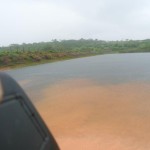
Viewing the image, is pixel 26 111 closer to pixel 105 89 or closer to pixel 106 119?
pixel 106 119

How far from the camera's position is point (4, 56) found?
42.6 metres

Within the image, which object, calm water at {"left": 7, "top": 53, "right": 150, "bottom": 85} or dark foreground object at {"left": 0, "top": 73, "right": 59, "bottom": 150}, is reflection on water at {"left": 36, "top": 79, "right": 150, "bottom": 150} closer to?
dark foreground object at {"left": 0, "top": 73, "right": 59, "bottom": 150}

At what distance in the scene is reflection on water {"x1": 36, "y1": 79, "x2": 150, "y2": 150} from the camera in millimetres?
7746

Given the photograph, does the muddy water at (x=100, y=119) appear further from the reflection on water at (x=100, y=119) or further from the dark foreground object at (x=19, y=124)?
the dark foreground object at (x=19, y=124)

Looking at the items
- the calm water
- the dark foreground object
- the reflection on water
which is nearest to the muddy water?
the reflection on water

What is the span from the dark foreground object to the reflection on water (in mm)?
5506

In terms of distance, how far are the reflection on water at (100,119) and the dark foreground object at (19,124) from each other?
5.51 meters

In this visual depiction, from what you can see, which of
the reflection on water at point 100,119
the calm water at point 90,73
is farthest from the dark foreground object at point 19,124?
the calm water at point 90,73

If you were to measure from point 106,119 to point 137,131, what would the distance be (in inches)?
74.3

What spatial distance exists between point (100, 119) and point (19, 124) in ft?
28.8

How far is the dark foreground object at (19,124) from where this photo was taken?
1642mm

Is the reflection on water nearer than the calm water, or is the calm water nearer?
the reflection on water

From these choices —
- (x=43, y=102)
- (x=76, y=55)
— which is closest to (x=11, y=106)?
(x=43, y=102)

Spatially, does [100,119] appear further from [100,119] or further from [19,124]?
[19,124]
